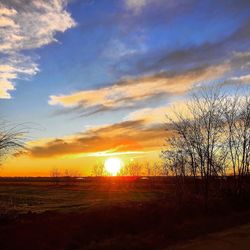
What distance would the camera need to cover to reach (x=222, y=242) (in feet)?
47.5

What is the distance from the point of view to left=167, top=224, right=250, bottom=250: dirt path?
1350cm

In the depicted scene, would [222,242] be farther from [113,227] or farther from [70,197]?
[70,197]

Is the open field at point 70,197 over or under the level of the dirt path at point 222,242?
over


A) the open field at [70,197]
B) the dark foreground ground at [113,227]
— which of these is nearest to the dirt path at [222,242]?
the dark foreground ground at [113,227]

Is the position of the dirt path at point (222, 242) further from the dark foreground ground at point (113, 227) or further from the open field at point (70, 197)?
the open field at point (70, 197)

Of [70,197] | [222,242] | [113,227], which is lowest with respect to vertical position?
[222,242]

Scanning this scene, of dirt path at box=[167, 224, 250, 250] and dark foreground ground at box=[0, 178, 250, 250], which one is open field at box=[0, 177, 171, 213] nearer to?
dark foreground ground at box=[0, 178, 250, 250]

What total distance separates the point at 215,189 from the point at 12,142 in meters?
18.8

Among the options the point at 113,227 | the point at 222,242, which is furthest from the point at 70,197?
the point at 222,242

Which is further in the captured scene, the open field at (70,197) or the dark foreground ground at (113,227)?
Answer: the open field at (70,197)

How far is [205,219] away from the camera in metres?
21.3

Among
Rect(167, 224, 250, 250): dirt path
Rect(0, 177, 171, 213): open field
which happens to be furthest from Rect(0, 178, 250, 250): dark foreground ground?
Rect(0, 177, 171, 213): open field

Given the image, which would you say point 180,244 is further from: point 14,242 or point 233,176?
point 233,176

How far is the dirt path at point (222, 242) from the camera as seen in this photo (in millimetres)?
13500
